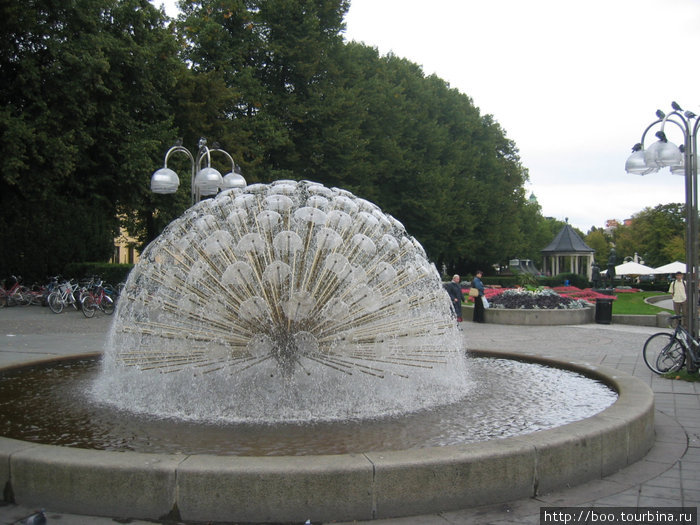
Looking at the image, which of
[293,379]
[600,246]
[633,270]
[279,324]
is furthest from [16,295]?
[600,246]

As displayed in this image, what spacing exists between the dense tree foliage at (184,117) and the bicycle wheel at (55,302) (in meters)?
4.20

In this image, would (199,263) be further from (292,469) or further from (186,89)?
(186,89)

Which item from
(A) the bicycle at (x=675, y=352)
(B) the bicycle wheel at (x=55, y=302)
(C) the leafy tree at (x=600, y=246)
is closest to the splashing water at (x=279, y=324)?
(A) the bicycle at (x=675, y=352)

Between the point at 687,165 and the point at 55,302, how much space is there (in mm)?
19817

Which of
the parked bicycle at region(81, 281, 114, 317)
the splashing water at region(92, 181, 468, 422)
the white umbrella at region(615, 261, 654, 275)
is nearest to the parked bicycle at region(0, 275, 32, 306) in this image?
the parked bicycle at region(81, 281, 114, 317)

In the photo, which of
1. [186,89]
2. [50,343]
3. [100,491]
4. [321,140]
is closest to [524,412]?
[100,491]

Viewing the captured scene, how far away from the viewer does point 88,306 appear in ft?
67.5

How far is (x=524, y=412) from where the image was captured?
6.37 metres

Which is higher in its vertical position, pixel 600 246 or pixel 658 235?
pixel 600 246

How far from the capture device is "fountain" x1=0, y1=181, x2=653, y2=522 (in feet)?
13.3

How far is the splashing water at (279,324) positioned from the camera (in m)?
6.15

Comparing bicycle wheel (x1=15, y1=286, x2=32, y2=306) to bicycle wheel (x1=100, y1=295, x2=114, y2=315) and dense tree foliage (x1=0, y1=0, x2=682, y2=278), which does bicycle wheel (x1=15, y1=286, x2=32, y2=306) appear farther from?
bicycle wheel (x1=100, y1=295, x2=114, y2=315)

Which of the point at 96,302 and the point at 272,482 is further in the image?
the point at 96,302

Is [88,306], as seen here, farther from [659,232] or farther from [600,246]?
[600,246]
